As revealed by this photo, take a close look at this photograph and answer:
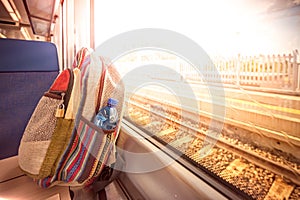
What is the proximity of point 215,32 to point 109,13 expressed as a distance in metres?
1.13

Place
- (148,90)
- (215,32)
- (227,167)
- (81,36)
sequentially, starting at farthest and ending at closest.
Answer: (148,90)
(81,36)
(215,32)
(227,167)

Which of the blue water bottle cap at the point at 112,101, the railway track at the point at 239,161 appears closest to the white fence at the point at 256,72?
the railway track at the point at 239,161

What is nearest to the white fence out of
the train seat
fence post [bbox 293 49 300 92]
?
fence post [bbox 293 49 300 92]

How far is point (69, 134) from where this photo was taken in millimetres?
745

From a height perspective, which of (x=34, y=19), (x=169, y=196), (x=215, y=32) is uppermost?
(x=34, y=19)

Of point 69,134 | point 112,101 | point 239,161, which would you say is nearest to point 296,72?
point 239,161

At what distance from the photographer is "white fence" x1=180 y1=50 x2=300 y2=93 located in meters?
0.93

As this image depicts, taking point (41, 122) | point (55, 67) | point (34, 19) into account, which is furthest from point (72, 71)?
point (34, 19)

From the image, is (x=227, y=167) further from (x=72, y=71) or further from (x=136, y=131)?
(x=72, y=71)

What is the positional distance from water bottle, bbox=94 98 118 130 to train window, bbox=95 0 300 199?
288 mm

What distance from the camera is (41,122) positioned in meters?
0.73

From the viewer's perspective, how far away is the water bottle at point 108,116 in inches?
28.5

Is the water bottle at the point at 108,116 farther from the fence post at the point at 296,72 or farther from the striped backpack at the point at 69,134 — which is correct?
the fence post at the point at 296,72

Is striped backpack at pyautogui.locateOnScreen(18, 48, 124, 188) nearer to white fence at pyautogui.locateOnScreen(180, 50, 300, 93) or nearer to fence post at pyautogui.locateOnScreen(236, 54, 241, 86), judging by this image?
white fence at pyautogui.locateOnScreen(180, 50, 300, 93)
